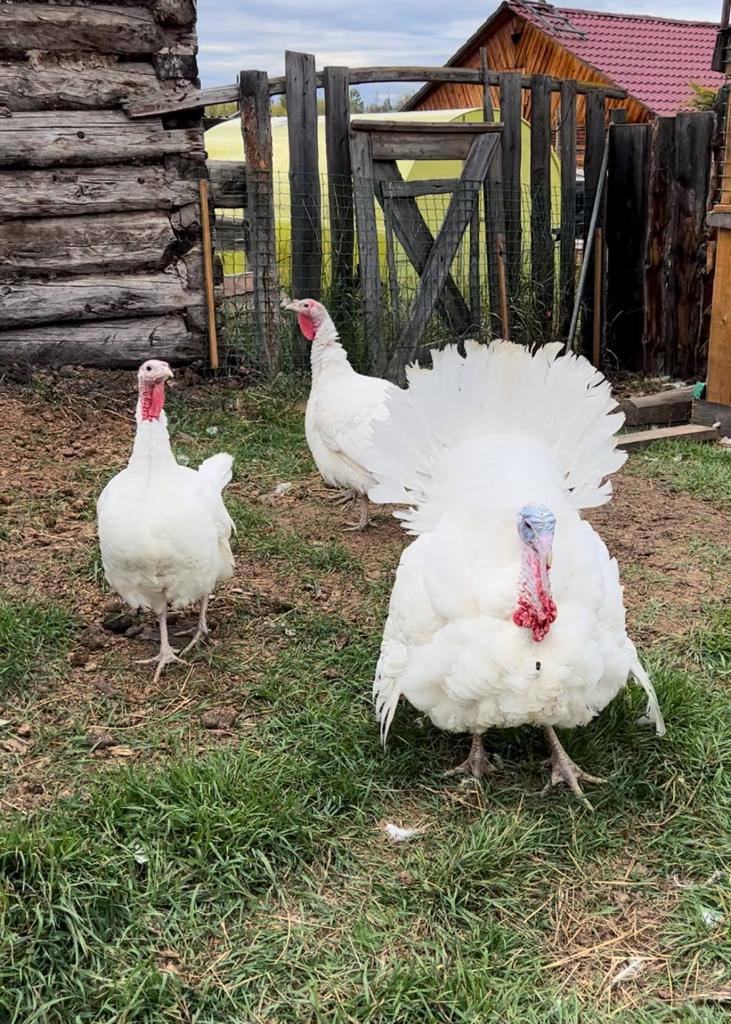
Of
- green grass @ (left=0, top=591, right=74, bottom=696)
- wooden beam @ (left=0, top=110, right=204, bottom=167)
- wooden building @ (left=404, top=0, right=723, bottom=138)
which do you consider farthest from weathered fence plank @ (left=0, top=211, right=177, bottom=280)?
wooden building @ (left=404, top=0, right=723, bottom=138)

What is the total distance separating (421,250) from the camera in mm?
8172

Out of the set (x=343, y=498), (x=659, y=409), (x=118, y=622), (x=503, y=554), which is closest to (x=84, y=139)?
(x=343, y=498)

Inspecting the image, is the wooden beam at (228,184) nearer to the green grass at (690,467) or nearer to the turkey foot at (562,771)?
the green grass at (690,467)

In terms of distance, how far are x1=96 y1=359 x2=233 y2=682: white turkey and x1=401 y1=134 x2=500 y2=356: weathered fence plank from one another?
13.9ft

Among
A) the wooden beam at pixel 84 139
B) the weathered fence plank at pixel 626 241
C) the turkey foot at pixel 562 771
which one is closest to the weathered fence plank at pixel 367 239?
the wooden beam at pixel 84 139

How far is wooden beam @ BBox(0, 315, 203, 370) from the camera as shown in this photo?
7438 mm

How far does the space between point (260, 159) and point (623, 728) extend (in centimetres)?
573

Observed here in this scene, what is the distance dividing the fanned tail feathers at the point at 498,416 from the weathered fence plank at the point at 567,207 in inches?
233

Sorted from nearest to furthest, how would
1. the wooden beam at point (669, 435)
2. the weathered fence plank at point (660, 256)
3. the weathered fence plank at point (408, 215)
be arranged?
the wooden beam at point (669, 435)
the weathered fence plank at point (408, 215)
the weathered fence plank at point (660, 256)

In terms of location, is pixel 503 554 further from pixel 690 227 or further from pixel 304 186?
pixel 690 227

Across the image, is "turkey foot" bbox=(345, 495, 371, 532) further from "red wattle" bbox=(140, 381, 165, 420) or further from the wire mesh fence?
the wire mesh fence

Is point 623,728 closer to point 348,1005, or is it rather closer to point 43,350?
point 348,1005

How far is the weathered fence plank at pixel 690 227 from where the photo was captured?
8.78 meters

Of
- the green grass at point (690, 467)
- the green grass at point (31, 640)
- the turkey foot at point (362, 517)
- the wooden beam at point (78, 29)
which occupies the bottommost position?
the green grass at point (690, 467)
